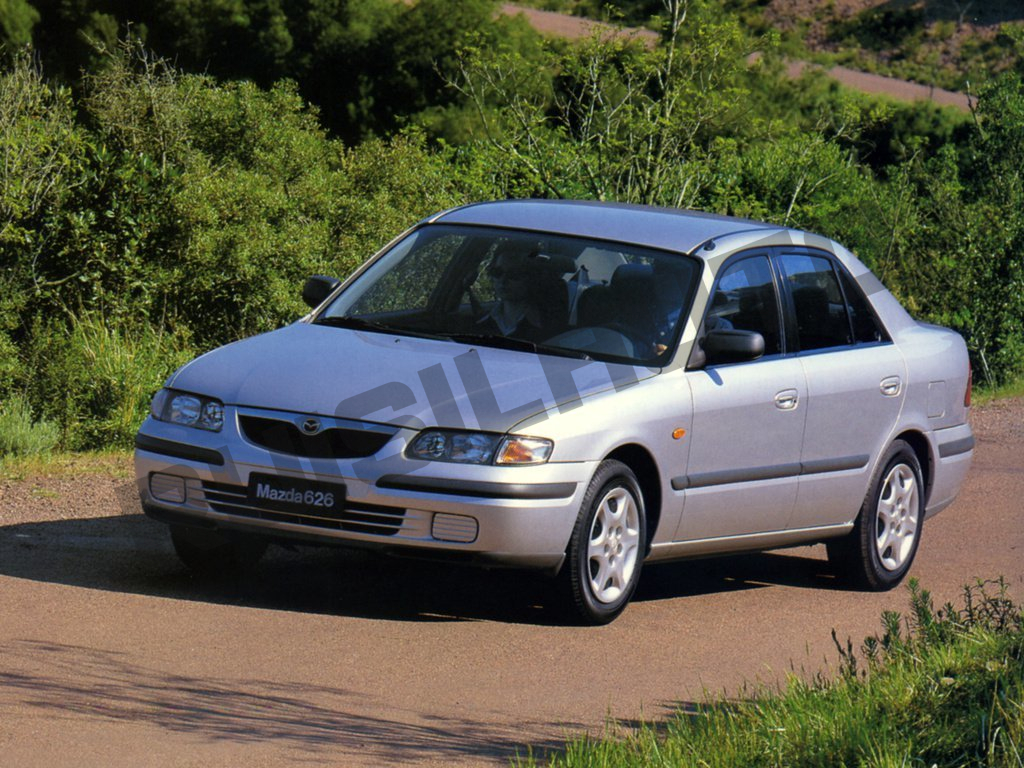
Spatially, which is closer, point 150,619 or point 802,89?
point 150,619

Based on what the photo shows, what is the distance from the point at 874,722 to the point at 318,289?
4388 mm

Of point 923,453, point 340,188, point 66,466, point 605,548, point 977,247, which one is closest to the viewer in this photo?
point 605,548

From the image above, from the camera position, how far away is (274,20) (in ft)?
116

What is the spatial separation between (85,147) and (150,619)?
28.5 ft

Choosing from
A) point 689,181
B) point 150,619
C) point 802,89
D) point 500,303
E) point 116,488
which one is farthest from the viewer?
point 802,89

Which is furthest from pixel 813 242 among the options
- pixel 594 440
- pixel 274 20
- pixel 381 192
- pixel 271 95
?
pixel 274 20

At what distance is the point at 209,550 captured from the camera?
818cm

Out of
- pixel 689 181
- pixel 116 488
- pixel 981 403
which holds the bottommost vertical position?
pixel 981 403

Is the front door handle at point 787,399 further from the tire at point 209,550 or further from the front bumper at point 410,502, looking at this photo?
the tire at point 209,550

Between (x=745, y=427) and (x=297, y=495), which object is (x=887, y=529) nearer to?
(x=745, y=427)

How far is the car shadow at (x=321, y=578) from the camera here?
7.85m

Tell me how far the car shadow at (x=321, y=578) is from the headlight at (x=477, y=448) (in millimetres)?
579

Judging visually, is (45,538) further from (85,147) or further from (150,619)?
(85,147)

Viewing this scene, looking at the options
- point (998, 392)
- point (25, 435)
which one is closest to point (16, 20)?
point (998, 392)
